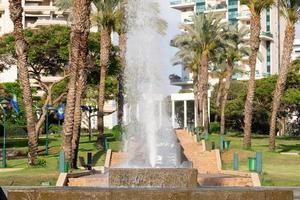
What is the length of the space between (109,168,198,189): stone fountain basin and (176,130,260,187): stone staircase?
23.0ft

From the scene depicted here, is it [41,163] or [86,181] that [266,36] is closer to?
[41,163]

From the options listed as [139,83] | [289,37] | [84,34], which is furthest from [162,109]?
[289,37]

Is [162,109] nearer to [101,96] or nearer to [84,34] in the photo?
[84,34]

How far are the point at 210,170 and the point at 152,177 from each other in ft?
48.0

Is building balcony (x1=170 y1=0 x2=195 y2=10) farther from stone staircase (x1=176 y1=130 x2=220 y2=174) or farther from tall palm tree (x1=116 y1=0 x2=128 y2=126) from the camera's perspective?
stone staircase (x1=176 y1=130 x2=220 y2=174)

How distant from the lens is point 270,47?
10431 cm

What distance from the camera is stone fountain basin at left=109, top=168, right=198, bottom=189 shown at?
15297mm

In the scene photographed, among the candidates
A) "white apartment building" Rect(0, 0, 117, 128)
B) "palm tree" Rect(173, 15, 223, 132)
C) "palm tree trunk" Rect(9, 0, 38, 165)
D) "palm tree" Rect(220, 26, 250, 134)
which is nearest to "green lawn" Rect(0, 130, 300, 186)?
"palm tree trunk" Rect(9, 0, 38, 165)

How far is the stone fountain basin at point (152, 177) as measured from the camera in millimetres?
15297

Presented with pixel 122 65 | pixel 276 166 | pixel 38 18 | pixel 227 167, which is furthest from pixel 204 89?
pixel 38 18

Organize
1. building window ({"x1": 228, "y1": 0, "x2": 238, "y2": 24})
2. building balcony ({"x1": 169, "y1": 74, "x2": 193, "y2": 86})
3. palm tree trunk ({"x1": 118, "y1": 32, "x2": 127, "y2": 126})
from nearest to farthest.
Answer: palm tree trunk ({"x1": 118, "y1": 32, "x2": 127, "y2": 126})
building window ({"x1": 228, "y1": 0, "x2": 238, "y2": 24})
building balcony ({"x1": 169, "y1": 74, "x2": 193, "y2": 86})

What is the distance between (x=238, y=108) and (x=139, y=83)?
47.0m

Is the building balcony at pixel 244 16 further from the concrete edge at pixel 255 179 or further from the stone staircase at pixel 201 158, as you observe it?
the concrete edge at pixel 255 179

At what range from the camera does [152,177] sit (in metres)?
15.4
